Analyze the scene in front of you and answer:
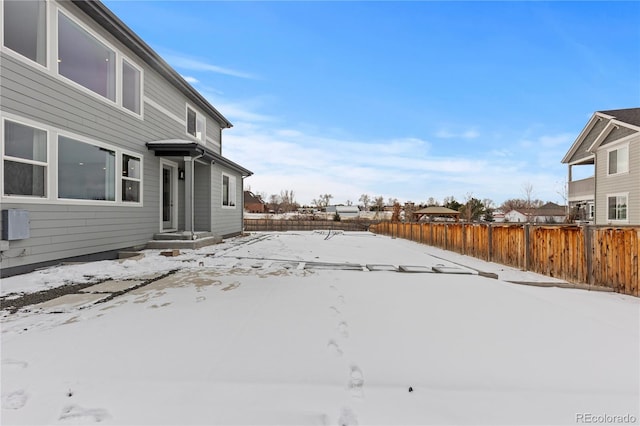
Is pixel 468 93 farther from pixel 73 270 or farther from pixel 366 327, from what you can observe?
pixel 73 270

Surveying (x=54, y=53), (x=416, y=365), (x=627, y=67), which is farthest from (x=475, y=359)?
(x=627, y=67)

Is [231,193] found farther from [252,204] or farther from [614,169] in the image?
[252,204]

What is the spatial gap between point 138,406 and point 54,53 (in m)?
6.45

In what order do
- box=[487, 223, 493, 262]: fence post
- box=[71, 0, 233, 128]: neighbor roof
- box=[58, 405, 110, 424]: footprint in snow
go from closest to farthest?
box=[58, 405, 110, 424]: footprint in snow
box=[71, 0, 233, 128]: neighbor roof
box=[487, 223, 493, 262]: fence post

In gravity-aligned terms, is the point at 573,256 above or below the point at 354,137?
below

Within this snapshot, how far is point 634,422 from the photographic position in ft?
5.47

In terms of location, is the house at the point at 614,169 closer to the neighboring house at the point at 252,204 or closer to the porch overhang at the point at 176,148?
the porch overhang at the point at 176,148

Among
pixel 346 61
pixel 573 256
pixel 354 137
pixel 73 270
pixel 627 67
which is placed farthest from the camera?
pixel 354 137

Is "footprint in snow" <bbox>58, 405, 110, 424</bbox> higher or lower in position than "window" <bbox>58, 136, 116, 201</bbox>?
lower

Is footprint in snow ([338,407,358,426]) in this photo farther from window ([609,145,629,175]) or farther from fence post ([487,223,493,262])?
window ([609,145,629,175])

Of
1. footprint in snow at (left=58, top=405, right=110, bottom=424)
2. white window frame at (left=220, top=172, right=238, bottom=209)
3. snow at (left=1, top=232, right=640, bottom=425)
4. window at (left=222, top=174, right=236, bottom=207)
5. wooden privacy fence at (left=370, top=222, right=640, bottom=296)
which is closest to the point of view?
footprint in snow at (left=58, top=405, right=110, bottom=424)

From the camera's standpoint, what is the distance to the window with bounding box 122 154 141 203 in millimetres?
7077

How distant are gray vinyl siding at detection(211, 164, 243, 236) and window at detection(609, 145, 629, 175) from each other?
56.6 ft

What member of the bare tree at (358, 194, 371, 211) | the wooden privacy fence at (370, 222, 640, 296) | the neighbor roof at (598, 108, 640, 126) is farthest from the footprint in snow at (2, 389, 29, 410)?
the bare tree at (358, 194, 371, 211)
